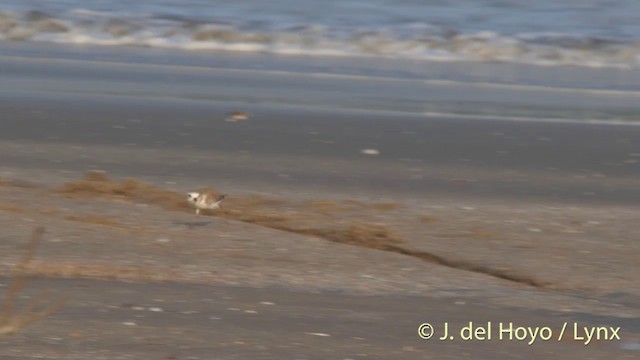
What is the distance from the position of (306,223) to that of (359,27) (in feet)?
26.6

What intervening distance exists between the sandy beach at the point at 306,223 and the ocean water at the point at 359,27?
3209 millimetres

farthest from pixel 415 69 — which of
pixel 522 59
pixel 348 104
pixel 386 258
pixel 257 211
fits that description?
pixel 386 258

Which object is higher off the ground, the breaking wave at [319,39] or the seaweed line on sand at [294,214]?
the breaking wave at [319,39]

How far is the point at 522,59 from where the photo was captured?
1200 cm

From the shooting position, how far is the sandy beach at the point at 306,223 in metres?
3.81

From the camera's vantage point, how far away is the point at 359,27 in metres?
13.3

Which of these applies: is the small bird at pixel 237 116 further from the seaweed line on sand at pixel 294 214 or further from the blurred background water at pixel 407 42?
the seaweed line on sand at pixel 294 214

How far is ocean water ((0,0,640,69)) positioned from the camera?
12.1 meters

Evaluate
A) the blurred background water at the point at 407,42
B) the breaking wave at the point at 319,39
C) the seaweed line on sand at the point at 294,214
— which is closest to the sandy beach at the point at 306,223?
the seaweed line on sand at the point at 294,214

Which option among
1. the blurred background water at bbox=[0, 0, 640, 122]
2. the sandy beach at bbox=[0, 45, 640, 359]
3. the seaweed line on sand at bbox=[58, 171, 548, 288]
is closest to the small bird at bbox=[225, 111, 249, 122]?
the sandy beach at bbox=[0, 45, 640, 359]

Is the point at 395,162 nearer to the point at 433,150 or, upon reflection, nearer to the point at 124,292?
the point at 433,150

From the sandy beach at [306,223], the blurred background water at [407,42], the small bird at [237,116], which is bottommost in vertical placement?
the sandy beach at [306,223]

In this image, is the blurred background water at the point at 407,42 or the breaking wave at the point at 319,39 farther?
the breaking wave at the point at 319,39

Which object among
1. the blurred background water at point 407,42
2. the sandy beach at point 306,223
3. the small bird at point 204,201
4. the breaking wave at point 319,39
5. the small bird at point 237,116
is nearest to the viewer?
the sandy beach at point 306,223
